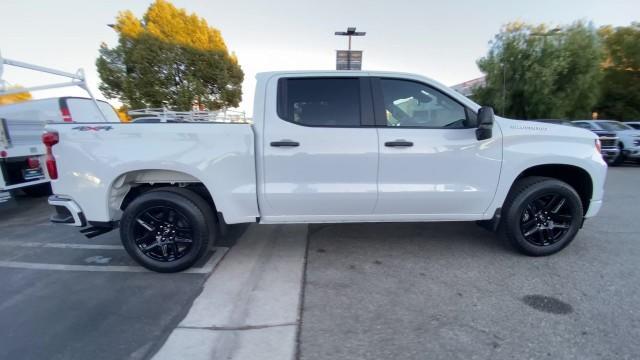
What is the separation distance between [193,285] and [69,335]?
0.97 m

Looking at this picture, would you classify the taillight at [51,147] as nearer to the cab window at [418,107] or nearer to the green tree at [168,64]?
the cab window at [418,107]

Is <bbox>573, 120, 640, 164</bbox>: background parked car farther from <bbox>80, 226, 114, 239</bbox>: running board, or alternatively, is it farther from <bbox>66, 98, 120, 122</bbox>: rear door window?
<bbox>66, 98, 120, 122</bbox>: rear door window

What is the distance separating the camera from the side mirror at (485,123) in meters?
2.97

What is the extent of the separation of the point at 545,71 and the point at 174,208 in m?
21.7

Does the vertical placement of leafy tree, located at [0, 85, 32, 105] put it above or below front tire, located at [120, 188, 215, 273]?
above

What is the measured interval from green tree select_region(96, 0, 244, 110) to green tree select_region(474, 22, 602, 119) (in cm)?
1722

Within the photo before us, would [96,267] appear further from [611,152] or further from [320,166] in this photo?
[611,152]

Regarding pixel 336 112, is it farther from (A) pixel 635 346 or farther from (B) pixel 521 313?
(A) pixel 635 346

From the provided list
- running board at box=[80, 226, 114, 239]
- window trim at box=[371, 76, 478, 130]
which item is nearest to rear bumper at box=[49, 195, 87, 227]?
running board at box=[80, 226, 114, 239]

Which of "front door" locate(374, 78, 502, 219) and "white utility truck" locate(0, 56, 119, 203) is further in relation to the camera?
"white utility truck" locate(0, 56, 119, 203)

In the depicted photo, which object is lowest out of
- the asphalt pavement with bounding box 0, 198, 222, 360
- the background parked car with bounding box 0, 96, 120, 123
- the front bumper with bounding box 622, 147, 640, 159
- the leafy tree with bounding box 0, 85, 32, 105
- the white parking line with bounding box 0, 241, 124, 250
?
the white parking line with bounding box 0, 241, 124, 250

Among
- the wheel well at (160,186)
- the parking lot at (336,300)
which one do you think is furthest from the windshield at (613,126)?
the wheel well at (160,186)

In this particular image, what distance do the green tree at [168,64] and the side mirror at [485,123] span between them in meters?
19.6

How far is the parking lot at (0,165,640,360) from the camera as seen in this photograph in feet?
7.31
